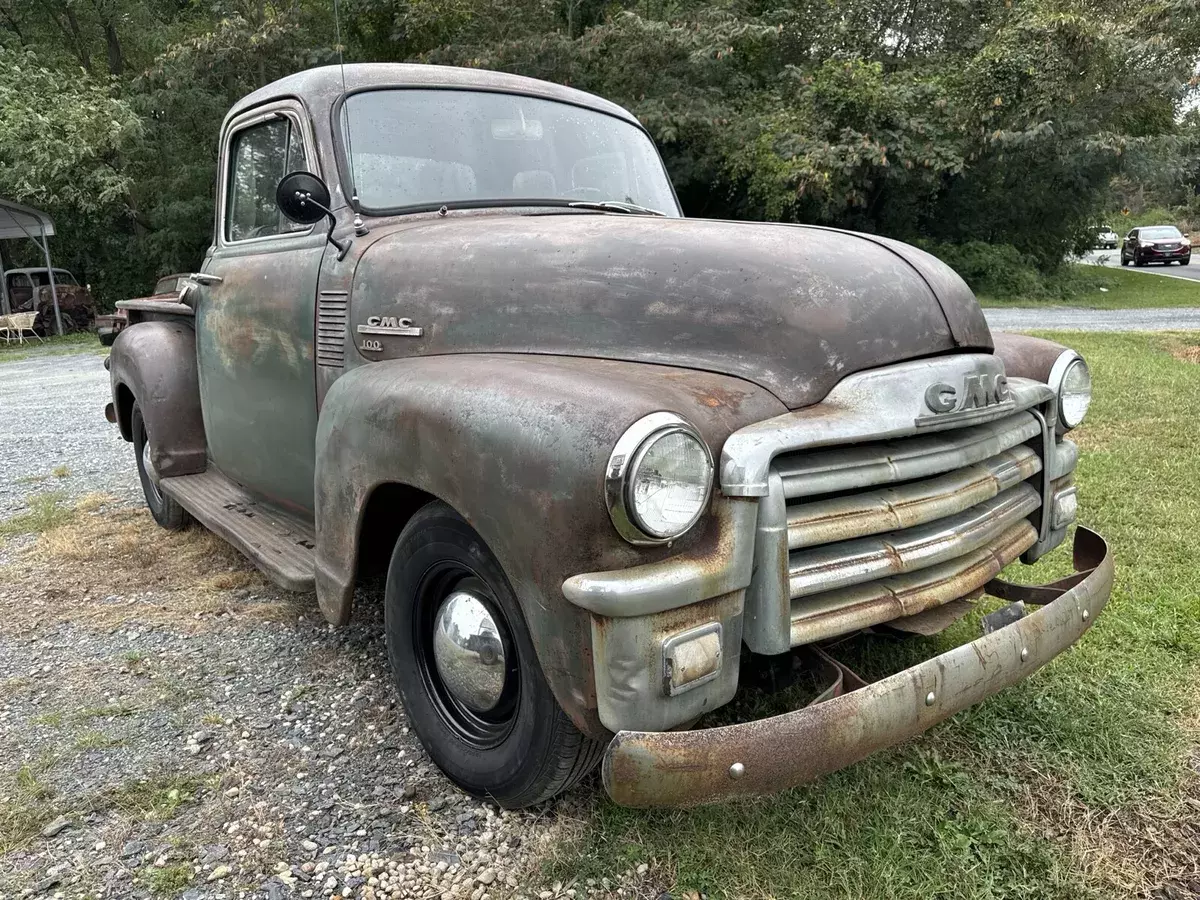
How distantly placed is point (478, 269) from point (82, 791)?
184 centimetres

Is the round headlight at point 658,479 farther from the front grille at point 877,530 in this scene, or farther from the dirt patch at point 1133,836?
the dirt patch at point 1133,836

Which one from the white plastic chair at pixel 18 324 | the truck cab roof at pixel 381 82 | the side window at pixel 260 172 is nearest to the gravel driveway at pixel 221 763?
the side window at pixel 260 172

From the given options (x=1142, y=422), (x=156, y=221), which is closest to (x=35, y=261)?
(x=156, y=221)

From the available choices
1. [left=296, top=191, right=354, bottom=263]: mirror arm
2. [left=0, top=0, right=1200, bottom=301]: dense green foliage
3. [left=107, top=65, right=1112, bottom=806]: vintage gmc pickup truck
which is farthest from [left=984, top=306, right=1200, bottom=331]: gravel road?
[left=296, top=191, right=354, bottom=263]: mirror arm

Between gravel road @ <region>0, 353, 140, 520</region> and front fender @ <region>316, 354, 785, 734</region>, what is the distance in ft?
13.6

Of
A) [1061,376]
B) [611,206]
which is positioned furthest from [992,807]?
[611,206]

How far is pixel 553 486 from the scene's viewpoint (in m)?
1.78

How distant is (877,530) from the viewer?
1.99 meters

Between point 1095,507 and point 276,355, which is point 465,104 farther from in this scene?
point 1095,507

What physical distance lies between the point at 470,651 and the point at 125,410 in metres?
3.67

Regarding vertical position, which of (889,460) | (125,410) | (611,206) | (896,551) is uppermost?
(611,206)

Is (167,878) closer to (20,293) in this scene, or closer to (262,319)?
(262,319)

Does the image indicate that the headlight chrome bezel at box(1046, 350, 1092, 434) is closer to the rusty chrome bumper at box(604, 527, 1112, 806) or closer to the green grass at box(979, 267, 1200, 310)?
the rusty chrome bumper at box(604, 527, 1112, 806)

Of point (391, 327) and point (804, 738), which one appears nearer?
point (804, 738)
